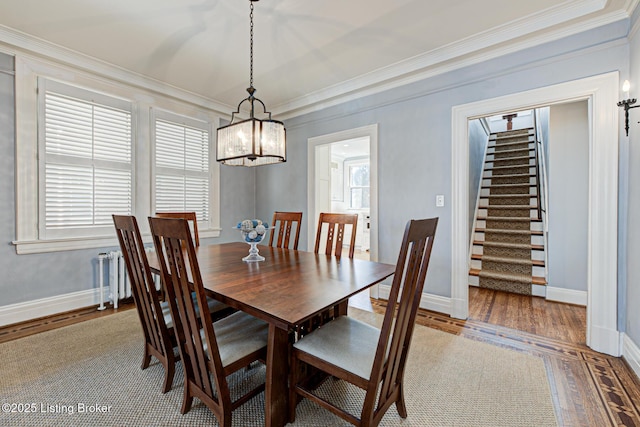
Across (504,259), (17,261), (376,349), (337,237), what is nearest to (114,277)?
(17,261)

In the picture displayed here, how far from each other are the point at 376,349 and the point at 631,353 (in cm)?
202

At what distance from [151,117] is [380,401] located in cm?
375

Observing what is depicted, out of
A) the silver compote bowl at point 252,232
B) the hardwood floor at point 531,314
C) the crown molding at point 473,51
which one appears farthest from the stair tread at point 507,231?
the silver compote bowl at point 252,232

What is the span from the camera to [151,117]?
3389 mm

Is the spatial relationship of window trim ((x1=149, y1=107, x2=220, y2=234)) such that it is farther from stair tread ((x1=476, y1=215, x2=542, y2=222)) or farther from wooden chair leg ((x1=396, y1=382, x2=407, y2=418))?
stair tread ((x1=476, y1=215, x2=542, y2=222))

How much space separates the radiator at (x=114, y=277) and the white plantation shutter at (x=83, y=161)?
288mm

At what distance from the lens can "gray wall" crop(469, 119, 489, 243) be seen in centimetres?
419

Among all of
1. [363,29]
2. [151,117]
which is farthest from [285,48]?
[151,117]

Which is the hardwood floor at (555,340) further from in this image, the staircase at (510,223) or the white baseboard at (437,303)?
the staircase at (510,223)

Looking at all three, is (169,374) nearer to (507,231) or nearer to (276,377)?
(276,377)

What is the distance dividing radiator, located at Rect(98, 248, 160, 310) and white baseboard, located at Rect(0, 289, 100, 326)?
0.15 metres

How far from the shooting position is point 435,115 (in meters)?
2.88

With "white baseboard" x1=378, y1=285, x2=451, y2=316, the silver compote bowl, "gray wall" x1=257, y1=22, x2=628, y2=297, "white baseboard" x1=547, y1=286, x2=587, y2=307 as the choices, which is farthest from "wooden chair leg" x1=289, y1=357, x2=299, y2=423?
"white baseboard" x1=547, y1=286, x2=587, y2=307

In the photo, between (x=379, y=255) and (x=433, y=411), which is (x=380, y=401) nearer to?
(x=433, y=411)
